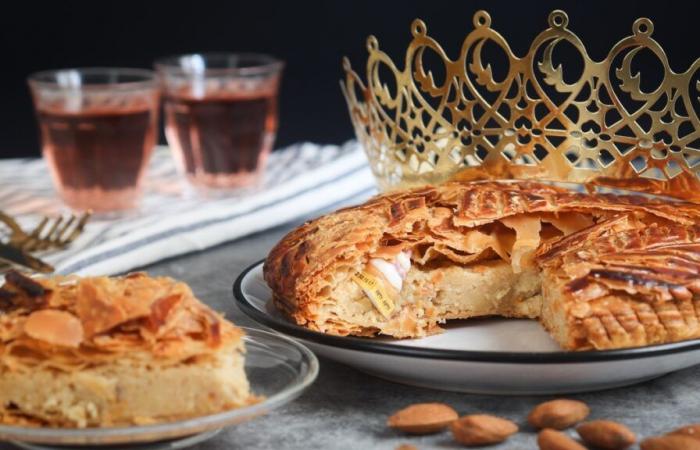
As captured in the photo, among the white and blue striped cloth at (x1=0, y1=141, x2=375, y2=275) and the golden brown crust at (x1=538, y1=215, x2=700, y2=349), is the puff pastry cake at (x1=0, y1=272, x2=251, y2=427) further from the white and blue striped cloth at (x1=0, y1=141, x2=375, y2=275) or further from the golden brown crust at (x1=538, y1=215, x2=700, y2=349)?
the white and blue striped cloth at (x1=0, y1=141, x2=375, y2=275)

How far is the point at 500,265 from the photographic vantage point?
285 centimetres

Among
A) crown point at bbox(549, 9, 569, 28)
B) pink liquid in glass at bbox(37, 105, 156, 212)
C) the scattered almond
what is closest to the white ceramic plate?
the scattered almond

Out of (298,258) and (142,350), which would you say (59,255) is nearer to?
(298,258)

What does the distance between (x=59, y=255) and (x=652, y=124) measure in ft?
5.94

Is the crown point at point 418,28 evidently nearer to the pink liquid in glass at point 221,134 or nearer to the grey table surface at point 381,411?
the grey table surface at point 381,411

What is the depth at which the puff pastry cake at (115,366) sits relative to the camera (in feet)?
6.81

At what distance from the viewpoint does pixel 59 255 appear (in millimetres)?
3609

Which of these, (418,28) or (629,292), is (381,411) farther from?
(418,28)

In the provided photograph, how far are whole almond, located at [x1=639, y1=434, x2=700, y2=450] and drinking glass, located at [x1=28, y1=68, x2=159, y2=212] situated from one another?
2458 mm

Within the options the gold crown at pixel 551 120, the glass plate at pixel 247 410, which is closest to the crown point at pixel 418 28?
the gold crown at pixel 551 120

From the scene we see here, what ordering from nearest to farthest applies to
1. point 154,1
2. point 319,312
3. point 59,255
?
point 319,312 < point 59,255 < point 154,1

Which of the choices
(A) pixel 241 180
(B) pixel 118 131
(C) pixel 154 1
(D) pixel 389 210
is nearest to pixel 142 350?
(D) pixel 389 210

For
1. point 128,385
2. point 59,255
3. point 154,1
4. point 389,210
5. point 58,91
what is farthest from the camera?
point 154,1

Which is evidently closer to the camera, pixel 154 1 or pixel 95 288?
pixel 95 288
